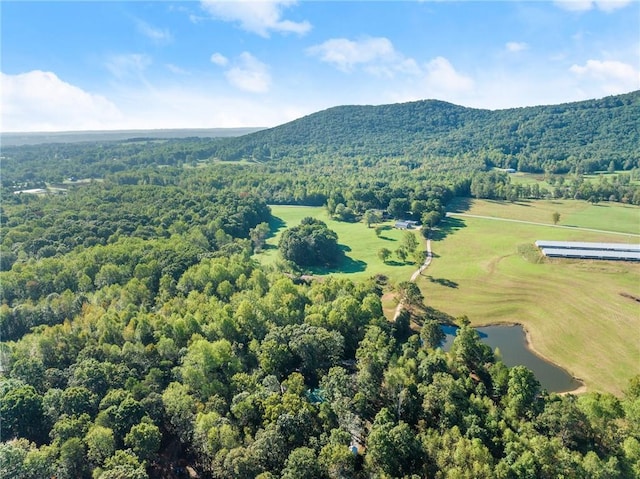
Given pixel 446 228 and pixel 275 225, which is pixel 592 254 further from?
pixel 275 225

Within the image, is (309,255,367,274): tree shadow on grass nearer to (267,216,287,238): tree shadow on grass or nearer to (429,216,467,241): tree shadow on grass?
(429,216,467,241): tree shadow on grass

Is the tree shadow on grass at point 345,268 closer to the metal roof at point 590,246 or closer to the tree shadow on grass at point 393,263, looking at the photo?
the tree shadow on grass at point 393,263

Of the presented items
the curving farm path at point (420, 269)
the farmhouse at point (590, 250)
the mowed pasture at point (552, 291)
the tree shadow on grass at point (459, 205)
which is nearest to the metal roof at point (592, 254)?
the farmhouse at point (590, 250)

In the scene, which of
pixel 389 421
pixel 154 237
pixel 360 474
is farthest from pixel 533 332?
pixel 154 237

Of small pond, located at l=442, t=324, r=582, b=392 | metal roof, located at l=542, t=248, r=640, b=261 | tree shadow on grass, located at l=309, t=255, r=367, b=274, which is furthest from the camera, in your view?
tree shadow on grass, located at l=309, t=255, r=367, b=274

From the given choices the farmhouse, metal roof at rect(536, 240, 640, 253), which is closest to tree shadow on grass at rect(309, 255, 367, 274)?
the farmhouse

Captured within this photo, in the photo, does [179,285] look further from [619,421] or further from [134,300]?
[619,421]

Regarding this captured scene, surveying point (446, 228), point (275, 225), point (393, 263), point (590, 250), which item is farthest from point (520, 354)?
point (275, 225)
